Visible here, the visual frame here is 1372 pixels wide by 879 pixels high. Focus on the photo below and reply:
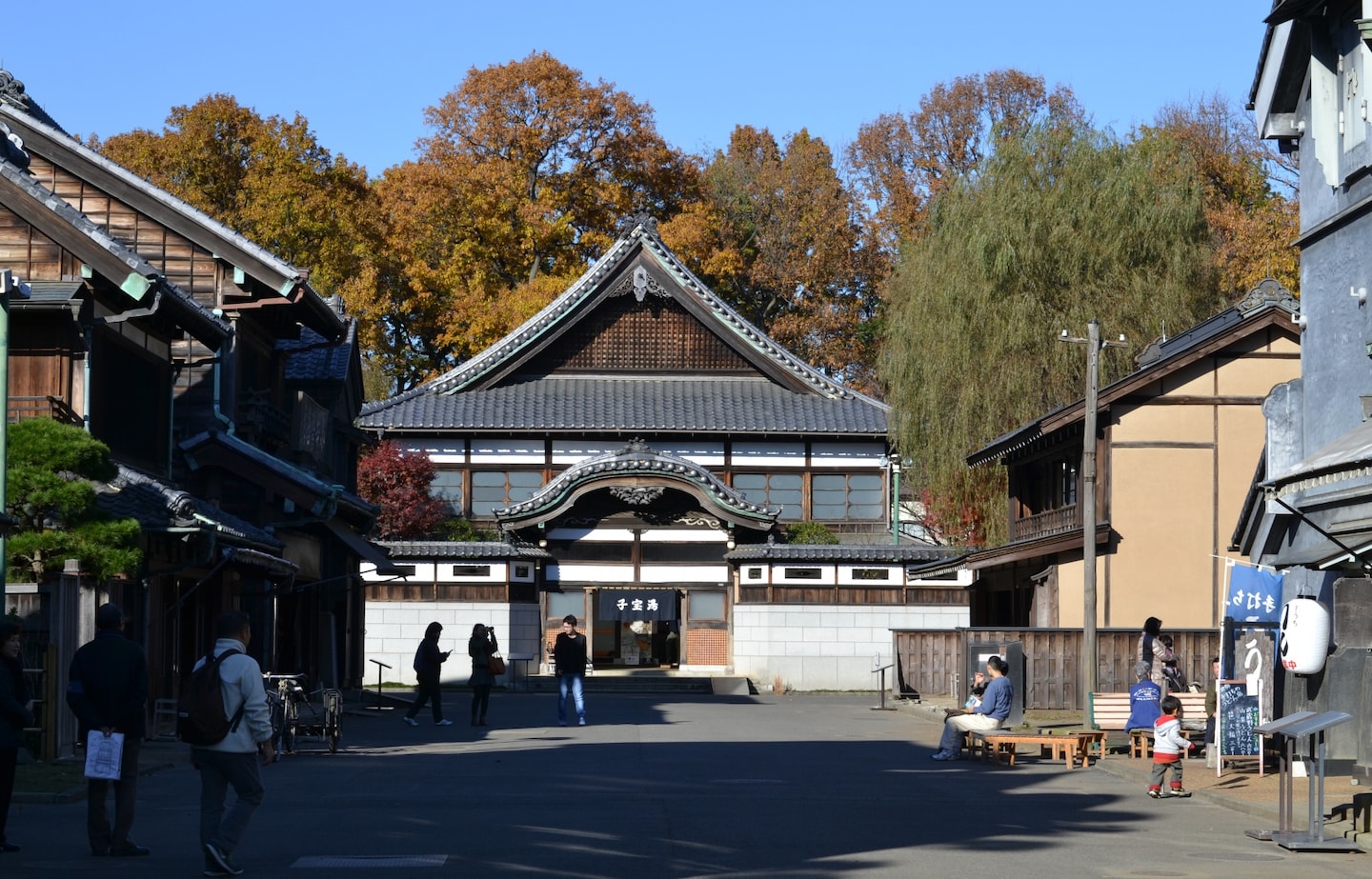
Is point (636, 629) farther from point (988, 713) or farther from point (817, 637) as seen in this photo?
point (988, 713)

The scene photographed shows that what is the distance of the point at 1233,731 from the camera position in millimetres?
18750

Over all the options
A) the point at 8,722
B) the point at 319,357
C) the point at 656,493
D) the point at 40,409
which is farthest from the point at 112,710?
the point at 656,493

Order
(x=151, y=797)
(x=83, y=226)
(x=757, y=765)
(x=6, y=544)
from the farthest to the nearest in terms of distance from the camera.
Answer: (x=83, y=226) < (x=757, y=765) < (x=6, y=544) < (x=151, y=797)

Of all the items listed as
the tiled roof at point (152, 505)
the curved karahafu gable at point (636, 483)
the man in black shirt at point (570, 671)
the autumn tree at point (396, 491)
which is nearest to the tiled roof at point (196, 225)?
the tiled roof at point (152, 505)

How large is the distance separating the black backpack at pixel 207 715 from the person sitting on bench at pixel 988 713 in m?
12.1

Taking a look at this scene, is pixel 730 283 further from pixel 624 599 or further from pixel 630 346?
pixel 624 599

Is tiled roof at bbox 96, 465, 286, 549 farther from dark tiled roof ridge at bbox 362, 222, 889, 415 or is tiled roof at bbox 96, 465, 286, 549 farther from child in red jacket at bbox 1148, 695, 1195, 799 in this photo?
dark tiled roof ridge at bbox 362, 222, 889, 415

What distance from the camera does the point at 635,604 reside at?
44469 mm

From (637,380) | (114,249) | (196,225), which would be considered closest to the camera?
(114,249)

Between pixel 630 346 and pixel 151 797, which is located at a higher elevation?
pixel 630 346

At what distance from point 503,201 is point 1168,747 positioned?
38.5 metres

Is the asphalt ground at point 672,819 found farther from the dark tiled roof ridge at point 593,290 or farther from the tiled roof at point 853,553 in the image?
the dark tiled roof ridge at point 593,290

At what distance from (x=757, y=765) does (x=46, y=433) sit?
849cm

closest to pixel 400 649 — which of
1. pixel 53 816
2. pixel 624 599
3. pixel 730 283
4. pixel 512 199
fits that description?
pixel 624 599
